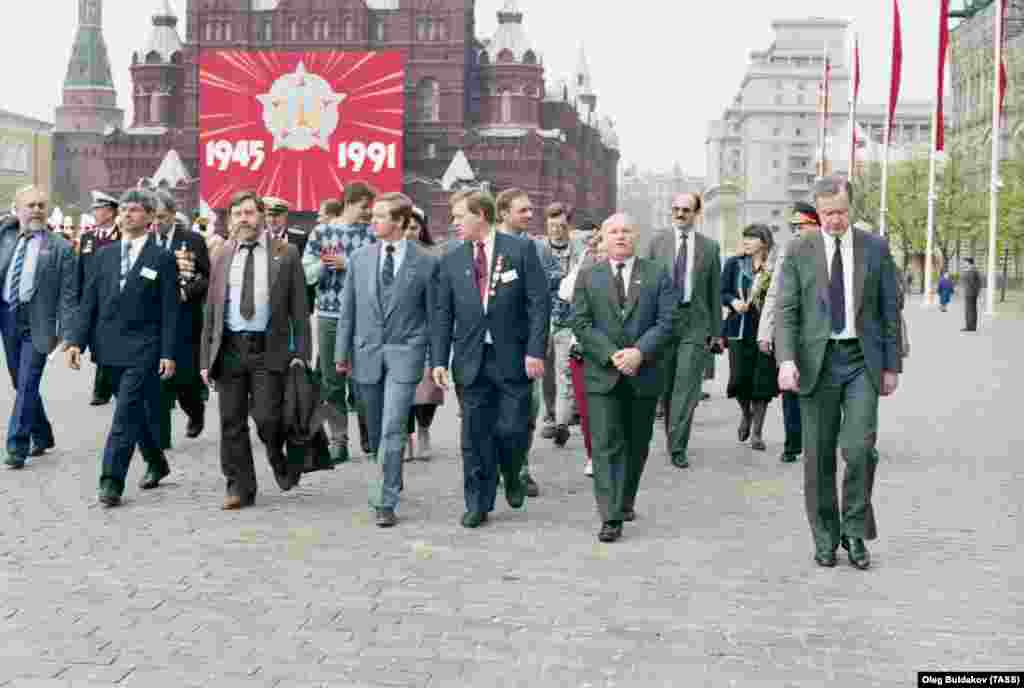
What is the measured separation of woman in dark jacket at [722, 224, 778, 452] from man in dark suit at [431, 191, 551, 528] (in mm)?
4085

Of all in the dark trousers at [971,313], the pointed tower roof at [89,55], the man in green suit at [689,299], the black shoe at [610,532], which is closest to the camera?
the black shoe at [610,532]

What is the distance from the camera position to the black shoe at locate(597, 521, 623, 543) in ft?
26.9

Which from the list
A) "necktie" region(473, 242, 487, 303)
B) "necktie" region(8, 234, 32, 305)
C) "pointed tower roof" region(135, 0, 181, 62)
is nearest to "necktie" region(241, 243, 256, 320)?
"necktie" region(473, 242, 487, 303)

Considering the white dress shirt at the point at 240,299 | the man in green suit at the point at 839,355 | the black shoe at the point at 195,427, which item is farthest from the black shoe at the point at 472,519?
the black shoe at the point at 195,427

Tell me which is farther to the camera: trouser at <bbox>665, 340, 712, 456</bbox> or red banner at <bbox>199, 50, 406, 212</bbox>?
red banner at <bbox>199, 50, 406, 212</bbox>

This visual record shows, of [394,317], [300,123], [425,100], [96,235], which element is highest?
[425,100]

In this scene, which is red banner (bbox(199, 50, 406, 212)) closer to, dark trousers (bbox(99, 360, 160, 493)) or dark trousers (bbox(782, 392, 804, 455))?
dark trousers (bbox(782, 392, 804, 455))

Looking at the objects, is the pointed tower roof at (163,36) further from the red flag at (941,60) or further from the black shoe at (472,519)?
the black shoe at (472,519)

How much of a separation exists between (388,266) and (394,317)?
1.07 ft

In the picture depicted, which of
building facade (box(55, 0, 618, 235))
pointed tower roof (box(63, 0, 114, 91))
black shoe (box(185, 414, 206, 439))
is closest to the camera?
black shoe (box(185, 414, 206, 439))

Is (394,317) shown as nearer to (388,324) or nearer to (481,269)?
(388,324)

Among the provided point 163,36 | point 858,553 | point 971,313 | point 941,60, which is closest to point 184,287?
point 858,553

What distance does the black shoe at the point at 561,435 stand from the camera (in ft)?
40.8

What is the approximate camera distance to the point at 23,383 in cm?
1110
